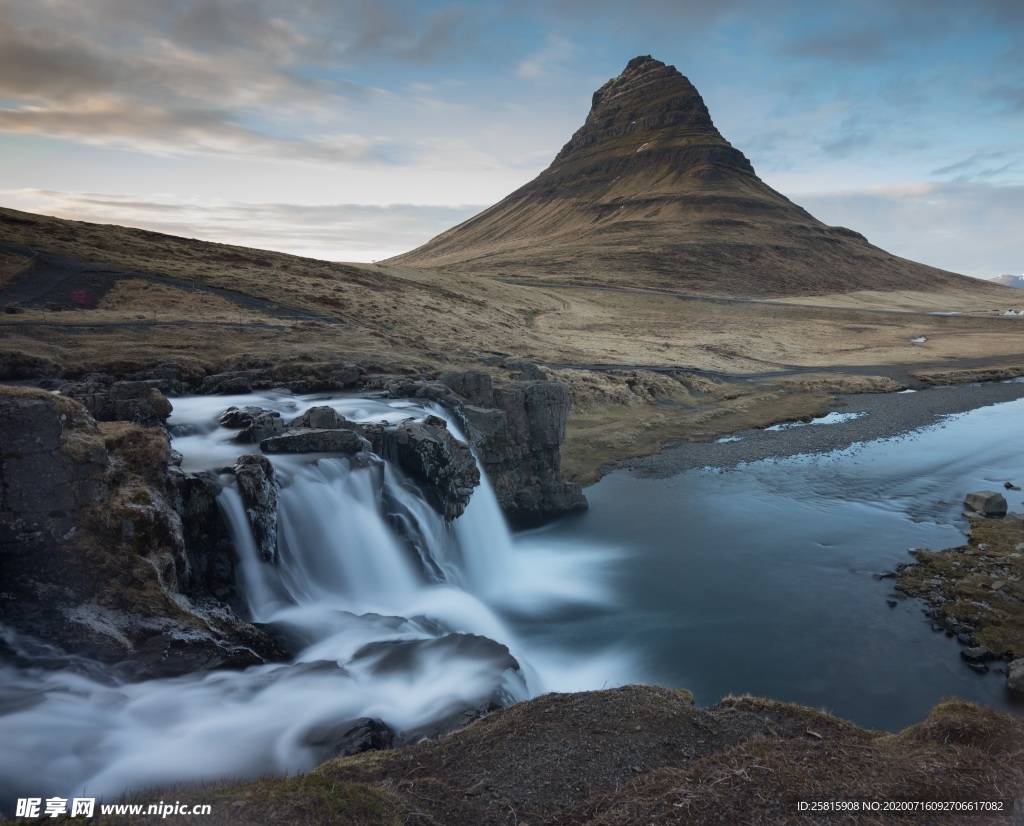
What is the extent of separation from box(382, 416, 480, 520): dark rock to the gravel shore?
16.2m

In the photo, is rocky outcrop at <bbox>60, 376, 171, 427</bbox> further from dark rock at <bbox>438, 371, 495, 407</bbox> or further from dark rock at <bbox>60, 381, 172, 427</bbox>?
dark rock at <bbox>438, 371, 495, 407</bbox>

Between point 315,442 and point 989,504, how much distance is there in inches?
1189

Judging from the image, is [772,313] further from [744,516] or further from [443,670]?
[443,670]

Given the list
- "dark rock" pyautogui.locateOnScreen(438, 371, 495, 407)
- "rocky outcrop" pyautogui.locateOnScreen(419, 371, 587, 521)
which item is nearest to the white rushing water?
"rocky outcrop" pyautogui.locateOnScreen(419, 371, 587, 521)

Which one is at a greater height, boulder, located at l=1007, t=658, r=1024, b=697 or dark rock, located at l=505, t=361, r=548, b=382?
dark rock, located at l=505, t=361, r=548, b=382

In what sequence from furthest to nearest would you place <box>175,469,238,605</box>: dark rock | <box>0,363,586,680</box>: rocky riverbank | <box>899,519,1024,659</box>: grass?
<box>899,519,1024,659</box>: grass < <box>175,469,238,605</box>: dark rock < <box>0,363,586,680</box>: rocky riverbank

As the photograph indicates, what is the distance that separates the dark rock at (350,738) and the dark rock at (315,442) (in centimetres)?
1206

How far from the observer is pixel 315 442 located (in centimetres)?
2395

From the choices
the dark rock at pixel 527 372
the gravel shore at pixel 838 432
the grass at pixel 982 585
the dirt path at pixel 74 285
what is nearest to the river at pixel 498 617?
the grass at pixel 982 585

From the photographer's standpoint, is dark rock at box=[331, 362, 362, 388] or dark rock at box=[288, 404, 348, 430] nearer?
dark rock at box=[288, 404, 348, 430]

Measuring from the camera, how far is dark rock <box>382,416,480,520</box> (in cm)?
2562

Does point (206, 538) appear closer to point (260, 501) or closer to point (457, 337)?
point (260, 501)

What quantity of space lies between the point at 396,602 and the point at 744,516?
61.5ft

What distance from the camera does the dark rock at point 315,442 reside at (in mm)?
23688
